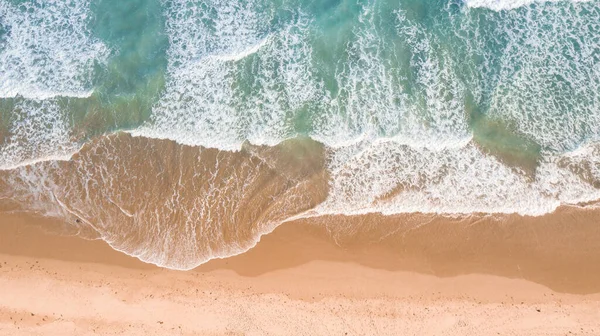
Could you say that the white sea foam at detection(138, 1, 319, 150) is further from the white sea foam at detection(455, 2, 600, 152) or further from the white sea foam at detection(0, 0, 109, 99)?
the white sea foam at detection(455, 2, 600, 152)

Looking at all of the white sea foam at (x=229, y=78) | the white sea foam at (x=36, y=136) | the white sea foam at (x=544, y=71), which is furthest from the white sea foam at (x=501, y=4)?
the white sea foam at (x=36, y=136)

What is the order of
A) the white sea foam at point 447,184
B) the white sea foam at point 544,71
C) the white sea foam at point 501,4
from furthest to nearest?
1. the white sea foam at point 501,4
2. the white sea foam at point 544,71
3. the white sea foam at point 447,184

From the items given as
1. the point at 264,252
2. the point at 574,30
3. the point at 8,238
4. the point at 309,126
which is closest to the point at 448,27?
the point at 574,30

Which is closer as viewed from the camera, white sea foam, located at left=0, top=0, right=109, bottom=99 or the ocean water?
the ocean water

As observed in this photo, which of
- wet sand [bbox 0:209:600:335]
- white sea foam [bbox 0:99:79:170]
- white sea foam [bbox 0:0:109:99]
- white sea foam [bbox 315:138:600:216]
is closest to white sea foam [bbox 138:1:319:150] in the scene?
white sea foam [bbox 0:99:79:170]

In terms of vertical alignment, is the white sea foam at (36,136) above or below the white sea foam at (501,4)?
below

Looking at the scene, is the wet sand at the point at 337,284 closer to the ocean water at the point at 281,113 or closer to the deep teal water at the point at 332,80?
the ocean water at the point at 281,113
